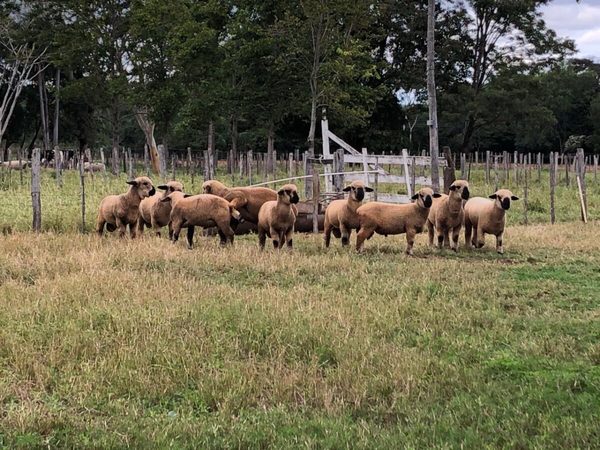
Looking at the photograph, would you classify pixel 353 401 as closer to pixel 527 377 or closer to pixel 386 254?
pixel 527 377

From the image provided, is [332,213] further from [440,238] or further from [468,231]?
[468,231]

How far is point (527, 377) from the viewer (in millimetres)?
5609

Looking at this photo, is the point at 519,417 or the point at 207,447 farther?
the point at 519,417

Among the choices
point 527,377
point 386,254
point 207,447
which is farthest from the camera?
point 386,254

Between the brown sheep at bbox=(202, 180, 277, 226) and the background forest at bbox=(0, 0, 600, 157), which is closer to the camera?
the brown sheep at bbox=(202, 180, 277, 226)

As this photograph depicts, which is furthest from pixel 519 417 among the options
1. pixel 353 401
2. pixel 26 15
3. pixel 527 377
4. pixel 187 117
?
pixel 26 15

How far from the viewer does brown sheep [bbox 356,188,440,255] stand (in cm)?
1259

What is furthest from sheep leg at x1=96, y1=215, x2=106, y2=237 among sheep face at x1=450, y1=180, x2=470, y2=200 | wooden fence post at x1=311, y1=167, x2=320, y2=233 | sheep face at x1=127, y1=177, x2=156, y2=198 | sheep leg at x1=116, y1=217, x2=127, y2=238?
sheep face at x1=450, y1=180, x2=470, y2=200

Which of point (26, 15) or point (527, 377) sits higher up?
point (26, 15)

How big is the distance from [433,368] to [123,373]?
2694mm

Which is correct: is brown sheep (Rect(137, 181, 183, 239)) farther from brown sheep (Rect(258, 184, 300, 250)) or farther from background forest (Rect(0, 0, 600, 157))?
background forest (Rect(0, 0, 600, 157))

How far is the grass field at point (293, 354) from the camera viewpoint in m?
4.68

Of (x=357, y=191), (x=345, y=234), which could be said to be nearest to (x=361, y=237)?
(x=345, y=234)

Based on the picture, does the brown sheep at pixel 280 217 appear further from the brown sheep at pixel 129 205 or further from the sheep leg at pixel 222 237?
the brown sheep at pixel 129 205
